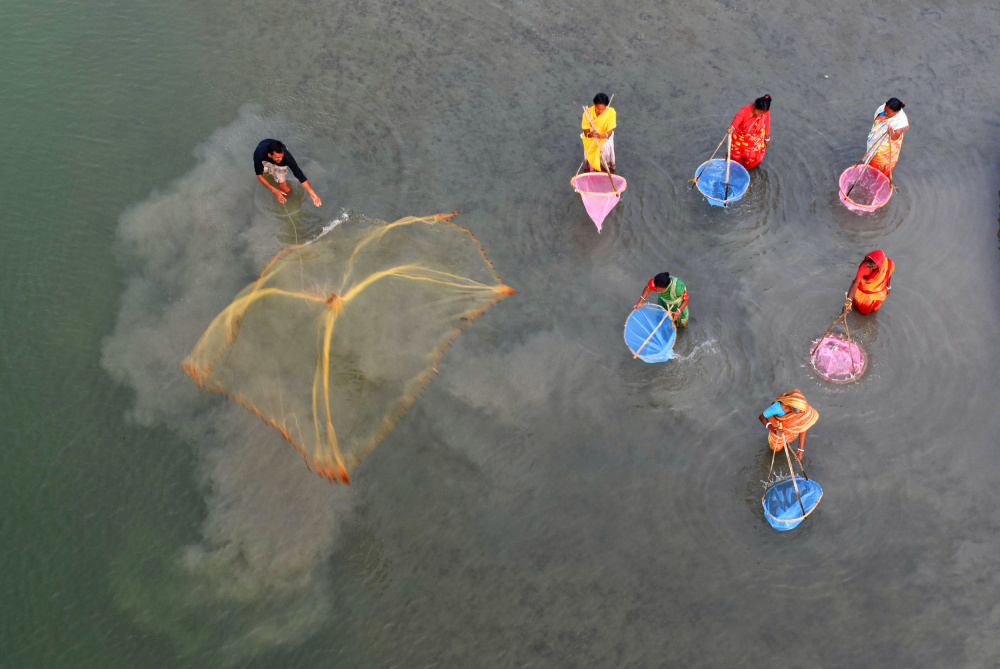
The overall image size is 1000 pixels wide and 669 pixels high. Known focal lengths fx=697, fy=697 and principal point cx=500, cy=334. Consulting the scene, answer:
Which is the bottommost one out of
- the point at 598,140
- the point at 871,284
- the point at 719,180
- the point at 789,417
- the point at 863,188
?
the point at 789,417

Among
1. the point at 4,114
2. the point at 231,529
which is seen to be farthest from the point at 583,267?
the point at 4,114

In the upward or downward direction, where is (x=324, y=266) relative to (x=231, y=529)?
upward

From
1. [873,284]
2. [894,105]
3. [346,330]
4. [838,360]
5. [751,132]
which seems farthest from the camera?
[751,132]

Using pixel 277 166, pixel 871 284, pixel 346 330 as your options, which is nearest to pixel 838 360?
pixel 871 284

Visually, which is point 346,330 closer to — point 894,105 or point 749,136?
point 749,136

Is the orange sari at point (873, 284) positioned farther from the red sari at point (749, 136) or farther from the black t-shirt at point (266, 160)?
Answer: the black t-shirt at point (266, 160)

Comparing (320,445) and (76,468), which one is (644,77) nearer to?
(320,445)
